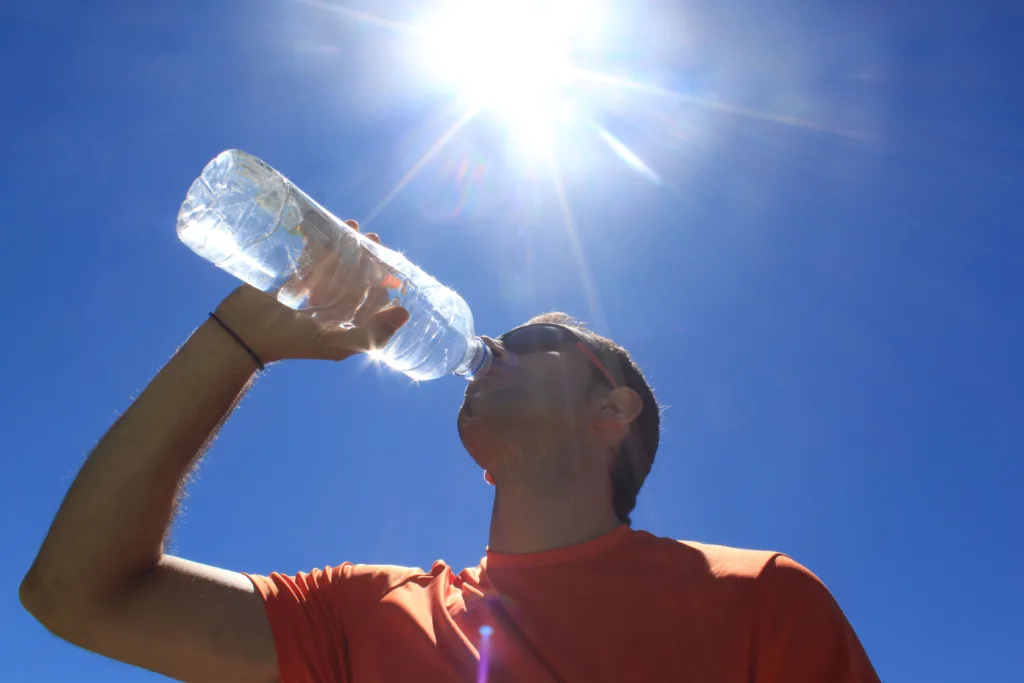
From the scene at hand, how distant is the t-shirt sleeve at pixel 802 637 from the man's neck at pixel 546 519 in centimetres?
73

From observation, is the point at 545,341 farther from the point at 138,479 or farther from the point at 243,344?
the point at 138,479

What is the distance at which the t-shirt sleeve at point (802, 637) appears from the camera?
196 cm

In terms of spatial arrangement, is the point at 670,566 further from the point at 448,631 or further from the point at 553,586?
the point at 448,631

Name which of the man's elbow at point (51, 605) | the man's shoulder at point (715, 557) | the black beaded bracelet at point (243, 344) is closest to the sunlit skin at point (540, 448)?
the man's shoulder at point (715, 557)

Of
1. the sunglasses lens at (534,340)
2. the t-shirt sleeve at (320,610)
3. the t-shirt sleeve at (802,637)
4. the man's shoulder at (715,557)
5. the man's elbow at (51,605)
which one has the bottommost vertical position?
the man's elbow at (51,605)

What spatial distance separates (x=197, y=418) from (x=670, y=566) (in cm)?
178

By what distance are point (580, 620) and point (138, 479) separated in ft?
5.17

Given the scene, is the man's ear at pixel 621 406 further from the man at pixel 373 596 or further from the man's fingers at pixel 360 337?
the man's fingers at pixel 360 337

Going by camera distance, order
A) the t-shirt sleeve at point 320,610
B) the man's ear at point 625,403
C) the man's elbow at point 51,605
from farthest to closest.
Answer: the man's ear at point 625,403 < the t-shirt sleeve at point 320,610 < the man's elbow at point 51,605

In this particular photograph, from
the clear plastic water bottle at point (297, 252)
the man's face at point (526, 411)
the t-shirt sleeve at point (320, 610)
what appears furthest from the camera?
the man's face at point (526, 411)

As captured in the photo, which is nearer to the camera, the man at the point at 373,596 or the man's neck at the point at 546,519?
the man at the point at 373,596

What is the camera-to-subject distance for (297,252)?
2.93m

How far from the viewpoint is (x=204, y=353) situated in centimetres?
238

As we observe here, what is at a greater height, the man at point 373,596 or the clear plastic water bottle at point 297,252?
the clear plastic water bottle at point 297,252
